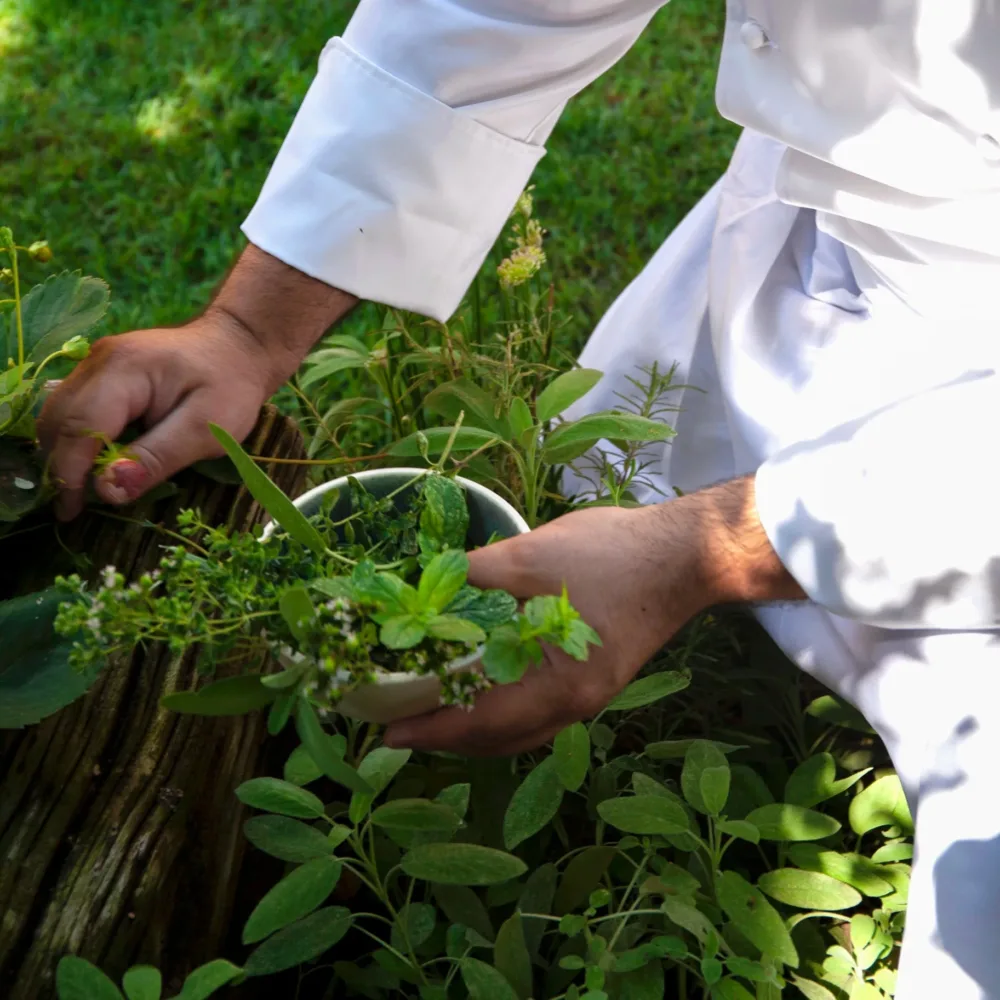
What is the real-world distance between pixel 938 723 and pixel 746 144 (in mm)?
945

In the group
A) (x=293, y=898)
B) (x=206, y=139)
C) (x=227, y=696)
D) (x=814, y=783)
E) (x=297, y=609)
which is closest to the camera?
(x=297, y=609)

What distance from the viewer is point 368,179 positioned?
1.40 m

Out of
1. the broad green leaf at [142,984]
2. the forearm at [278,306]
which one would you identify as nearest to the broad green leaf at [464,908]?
the broad green leaf at [142,984]

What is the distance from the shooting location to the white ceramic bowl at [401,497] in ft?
2.91

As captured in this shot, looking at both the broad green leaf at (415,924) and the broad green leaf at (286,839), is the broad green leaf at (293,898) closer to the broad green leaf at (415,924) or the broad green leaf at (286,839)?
the broad green leaf at (286,839)

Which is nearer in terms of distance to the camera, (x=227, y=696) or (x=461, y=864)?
(x=227, y=696)

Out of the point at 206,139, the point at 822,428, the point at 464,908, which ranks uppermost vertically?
the point at 822,428

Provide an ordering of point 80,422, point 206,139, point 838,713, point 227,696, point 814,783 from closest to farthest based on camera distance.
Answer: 1. point 227,696
2. point 80,422
3. point 814,783
4. point 838,713
5. point 206,139

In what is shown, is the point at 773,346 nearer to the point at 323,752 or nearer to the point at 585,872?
the point at 585,872

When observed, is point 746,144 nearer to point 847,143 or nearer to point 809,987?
point 847,143

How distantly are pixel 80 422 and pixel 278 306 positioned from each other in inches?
13.6

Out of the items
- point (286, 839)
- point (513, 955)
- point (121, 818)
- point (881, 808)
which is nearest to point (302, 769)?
point (286, 839)

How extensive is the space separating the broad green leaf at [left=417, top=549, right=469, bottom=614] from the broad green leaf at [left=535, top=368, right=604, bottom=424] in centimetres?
42

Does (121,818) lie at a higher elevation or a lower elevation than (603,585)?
lower
